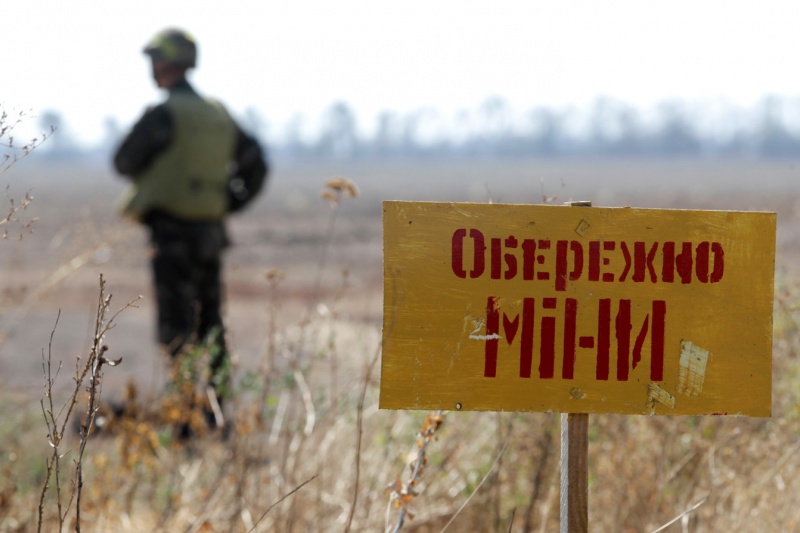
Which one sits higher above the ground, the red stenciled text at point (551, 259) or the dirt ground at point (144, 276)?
the red stenciled text at point (551, 259)

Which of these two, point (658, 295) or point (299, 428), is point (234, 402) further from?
point (658, 295)

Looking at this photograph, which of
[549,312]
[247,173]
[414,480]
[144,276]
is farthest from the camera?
[144,276]

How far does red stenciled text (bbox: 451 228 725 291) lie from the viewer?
1.90 metres

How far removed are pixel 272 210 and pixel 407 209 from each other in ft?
97.6

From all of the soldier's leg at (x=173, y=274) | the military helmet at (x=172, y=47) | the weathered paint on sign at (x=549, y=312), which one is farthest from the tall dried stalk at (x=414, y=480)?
the military helmet at (x=172, y=47)

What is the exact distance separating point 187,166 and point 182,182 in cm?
9

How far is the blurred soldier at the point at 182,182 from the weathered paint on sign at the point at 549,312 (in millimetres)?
2903

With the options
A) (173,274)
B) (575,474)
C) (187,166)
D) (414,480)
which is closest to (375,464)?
(414,480)

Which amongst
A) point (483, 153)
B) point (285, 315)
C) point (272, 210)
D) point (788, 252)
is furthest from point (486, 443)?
point (483, 153)

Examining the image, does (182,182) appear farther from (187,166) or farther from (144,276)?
(144,276)

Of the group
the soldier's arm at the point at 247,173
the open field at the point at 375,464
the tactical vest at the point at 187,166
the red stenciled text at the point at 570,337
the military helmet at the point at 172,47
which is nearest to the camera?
the red stenciled text at the point at 570,337

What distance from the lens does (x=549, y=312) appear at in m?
1.90

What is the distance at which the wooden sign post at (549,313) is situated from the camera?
74.5 inches

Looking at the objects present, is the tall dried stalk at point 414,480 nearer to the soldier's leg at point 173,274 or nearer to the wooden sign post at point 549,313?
the wooden sign post at point 549,313
